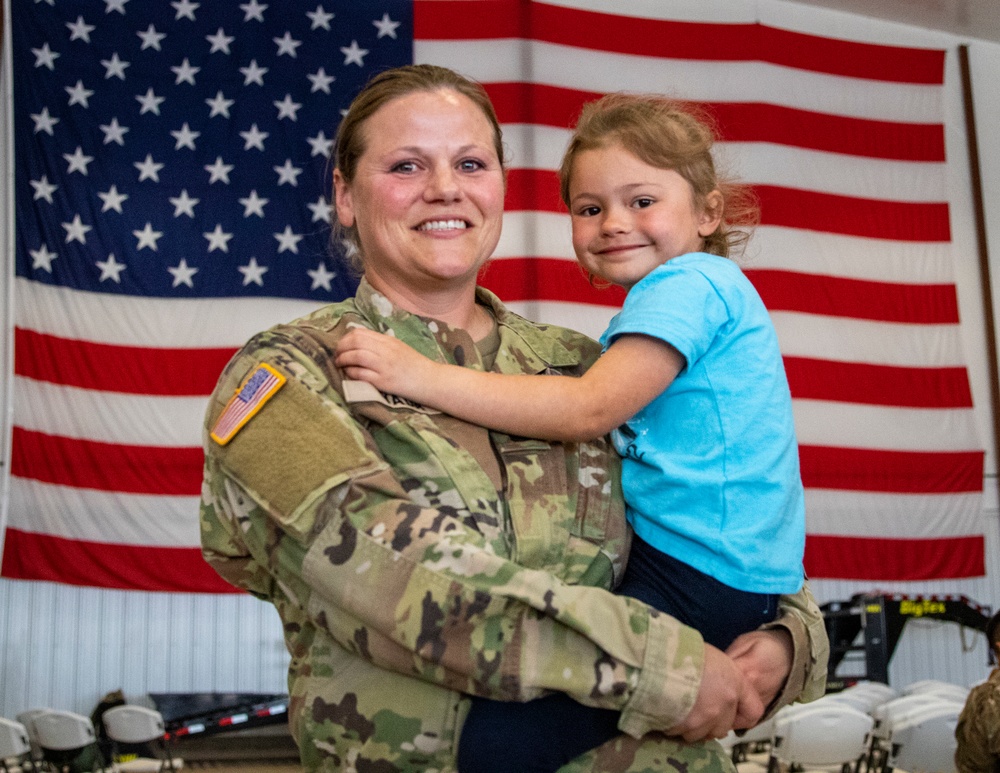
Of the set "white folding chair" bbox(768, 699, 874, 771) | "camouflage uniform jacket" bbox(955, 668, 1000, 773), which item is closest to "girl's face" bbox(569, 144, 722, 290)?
"camouflage uniform jacket" bbox(955, 668, 1000, 773)

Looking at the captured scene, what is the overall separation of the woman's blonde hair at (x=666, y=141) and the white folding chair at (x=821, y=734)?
4989 millimetres

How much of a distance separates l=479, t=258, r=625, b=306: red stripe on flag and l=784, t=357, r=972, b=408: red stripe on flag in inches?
71.2

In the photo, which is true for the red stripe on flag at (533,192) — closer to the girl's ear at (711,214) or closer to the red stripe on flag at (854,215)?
the red stripe on flag at (854,215)

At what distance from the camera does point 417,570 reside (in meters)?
1.29

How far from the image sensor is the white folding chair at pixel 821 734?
6.35 meters

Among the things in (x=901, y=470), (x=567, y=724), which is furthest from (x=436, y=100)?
(x=901, y=470)

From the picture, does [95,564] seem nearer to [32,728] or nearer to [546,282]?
[32,728]

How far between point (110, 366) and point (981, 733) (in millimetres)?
5791

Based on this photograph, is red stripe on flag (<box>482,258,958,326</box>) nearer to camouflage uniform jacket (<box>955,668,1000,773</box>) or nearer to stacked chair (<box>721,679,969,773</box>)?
stacked chair (<box>721,679,969,773</box>)

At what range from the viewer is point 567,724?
4.42ft

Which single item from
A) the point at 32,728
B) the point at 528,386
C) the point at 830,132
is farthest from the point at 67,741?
the point at 830,132

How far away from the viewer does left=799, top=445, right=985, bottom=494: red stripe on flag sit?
8.84 metres

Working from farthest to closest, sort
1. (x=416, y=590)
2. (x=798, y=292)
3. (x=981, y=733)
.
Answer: (x=798, y=292) → (x=981, y=733) → (x=416, y=590)

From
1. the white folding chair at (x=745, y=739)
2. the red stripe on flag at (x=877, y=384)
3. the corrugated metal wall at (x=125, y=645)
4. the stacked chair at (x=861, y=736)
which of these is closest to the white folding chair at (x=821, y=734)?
the stacked chair at (x=861, y=736)
